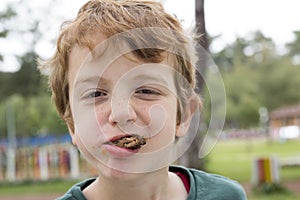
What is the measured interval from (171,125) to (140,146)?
0.45 ft

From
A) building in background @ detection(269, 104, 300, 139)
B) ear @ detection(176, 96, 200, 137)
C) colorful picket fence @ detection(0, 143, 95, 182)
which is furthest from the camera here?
building in background @ detection(269, 104, 300, 139)

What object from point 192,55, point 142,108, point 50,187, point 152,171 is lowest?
point 50,187

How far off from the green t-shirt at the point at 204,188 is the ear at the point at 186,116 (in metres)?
0.18

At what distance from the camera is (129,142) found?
94cm

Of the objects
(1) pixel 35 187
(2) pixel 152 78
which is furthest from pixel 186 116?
(1) pixel 35 187

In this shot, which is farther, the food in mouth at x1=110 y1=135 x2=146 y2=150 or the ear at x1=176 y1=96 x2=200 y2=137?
the ear at x1=176 y1=96 x2=200 y2=137

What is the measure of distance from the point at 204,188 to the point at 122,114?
433 millimetres

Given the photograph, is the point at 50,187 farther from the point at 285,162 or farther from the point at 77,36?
the point at 77,36

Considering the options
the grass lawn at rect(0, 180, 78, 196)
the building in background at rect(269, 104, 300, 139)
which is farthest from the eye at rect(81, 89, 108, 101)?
the building in background at rect(269, 104, 300, 139)

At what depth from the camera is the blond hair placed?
3.49 ft

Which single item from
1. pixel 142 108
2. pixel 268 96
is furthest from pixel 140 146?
pixel 268 96

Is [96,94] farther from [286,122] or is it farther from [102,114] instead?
[286,122]

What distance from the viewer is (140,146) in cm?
97

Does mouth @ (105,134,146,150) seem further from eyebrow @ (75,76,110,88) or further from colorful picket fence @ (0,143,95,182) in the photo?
colorful picket fence @ (0,143,95,182)
